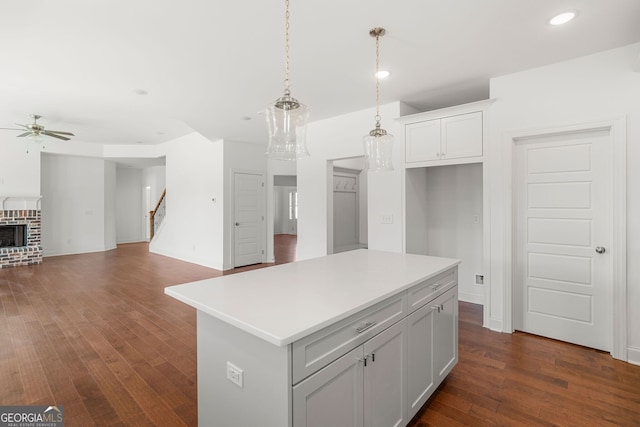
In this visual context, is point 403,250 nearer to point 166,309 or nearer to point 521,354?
point 521,354

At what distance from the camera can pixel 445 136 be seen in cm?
377

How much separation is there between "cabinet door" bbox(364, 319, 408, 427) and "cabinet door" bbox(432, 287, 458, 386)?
48 cm

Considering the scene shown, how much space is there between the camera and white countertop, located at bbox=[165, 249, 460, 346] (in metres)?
1.21

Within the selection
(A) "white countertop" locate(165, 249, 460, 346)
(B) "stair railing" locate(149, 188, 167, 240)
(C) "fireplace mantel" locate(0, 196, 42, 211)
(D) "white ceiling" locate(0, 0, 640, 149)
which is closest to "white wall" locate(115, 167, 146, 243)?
(B) "stair railing" locate(149, 188, 167, 240)

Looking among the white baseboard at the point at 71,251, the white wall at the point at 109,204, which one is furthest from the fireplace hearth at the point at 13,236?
the white wall at the point at 109,204

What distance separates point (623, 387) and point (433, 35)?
3.10m

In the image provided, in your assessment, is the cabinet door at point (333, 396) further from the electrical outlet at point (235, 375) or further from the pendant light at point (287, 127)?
the pendant light at point (287, 127)

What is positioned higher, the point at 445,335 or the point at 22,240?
the point at 22,240

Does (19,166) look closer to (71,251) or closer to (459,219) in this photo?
(71,251)

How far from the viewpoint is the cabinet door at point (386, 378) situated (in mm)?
1506

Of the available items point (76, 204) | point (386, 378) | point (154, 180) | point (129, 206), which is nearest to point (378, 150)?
point (386, 378)

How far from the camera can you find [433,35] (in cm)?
260

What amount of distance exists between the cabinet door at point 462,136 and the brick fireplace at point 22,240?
8.63 meters

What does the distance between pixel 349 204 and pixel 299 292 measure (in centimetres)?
545
